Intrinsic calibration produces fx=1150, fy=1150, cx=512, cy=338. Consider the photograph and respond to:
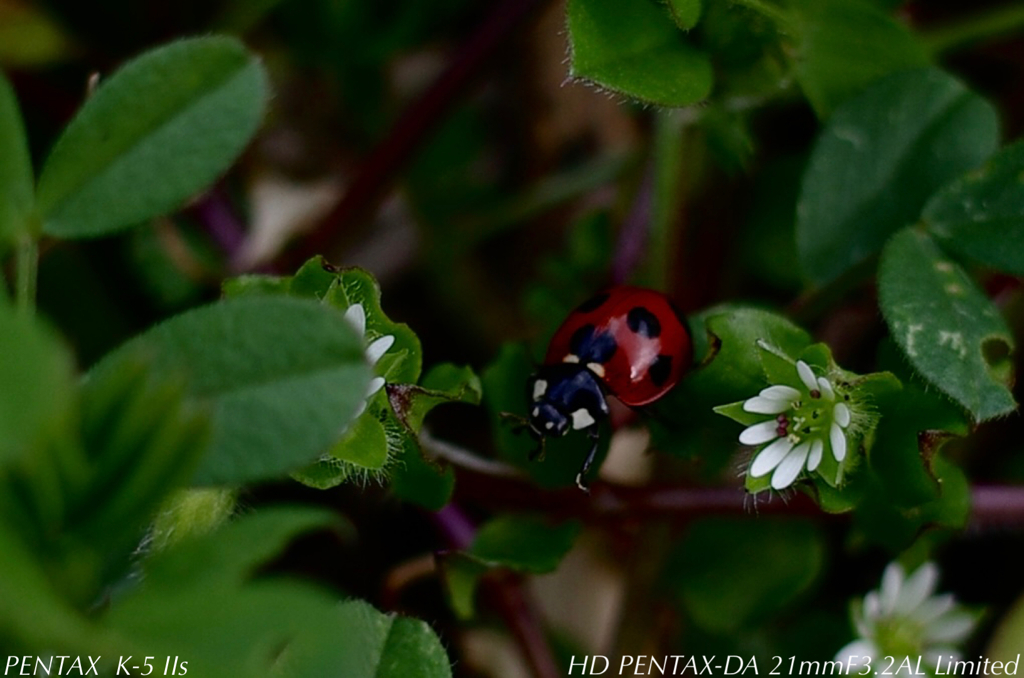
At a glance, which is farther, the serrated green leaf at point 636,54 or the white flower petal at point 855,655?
the white flower petal at point 855,655

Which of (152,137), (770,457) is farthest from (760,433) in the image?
(152,137)

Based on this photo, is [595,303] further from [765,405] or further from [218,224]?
[218,224]

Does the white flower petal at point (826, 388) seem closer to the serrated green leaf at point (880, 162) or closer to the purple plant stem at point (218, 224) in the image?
the serrated green leaf at point (880, 162)

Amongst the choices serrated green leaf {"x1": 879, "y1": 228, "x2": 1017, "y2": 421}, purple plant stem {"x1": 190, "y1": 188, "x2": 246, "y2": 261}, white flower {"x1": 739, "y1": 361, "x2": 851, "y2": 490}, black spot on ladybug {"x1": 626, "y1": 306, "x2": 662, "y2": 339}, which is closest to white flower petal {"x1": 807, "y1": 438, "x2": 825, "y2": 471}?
white flower {"x1": 739, "y1": 361, "x2": 851, "y2": 490}

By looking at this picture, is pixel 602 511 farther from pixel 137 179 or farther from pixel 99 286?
pixel 99 286

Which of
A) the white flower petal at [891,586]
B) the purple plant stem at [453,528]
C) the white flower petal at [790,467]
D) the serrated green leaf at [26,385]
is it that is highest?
the serrated green leaf at [26,385]

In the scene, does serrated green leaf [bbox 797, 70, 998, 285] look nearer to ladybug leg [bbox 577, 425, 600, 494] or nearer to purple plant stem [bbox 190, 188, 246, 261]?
ladybug leg [bbox 577, 425, 600, 494]

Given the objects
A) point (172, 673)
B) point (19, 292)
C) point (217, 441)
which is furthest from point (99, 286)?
point (172, 673)

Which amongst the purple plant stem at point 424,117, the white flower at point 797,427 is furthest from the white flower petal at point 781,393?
the purple plant stem at point 424,117
